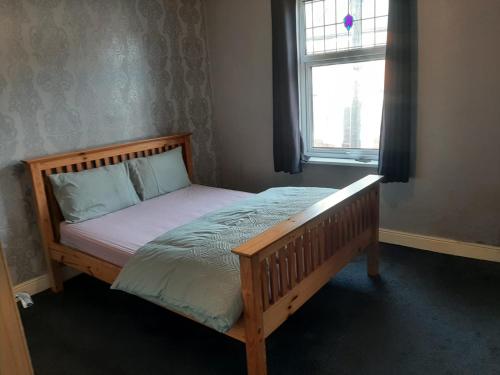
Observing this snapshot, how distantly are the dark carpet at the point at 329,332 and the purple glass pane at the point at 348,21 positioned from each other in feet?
6.00

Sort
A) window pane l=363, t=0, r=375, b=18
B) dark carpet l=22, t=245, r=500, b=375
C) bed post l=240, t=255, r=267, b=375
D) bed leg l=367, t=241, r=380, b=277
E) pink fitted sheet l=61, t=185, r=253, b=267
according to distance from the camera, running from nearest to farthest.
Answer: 1. bed post l=240, t=255, r=267, b=375
2. dark carpet l=22, t=245, r=500, b=375
3. pink fitted sheet l=61, t=185, r=253, b=267
4. bed leg l=367, t=241, r=380, b=277
5. window pane l=363, t=0, r=375, b=18

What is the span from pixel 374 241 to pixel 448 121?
980 millimetres

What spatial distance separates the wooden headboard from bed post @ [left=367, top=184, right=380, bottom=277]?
180 centimetres

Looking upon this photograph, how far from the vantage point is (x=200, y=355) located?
218 centimetres


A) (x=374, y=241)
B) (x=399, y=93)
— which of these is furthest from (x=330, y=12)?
(x=374, y=241)

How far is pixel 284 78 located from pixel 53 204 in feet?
6.50

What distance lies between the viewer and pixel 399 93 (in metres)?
2.95

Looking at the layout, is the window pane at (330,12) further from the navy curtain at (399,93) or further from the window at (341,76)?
the navy curtain at (399,93)

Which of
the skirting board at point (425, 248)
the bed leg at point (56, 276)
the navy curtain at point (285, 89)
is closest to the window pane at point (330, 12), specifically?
the navy curtain at point (285, 89)

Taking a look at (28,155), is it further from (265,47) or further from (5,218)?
(265,47)

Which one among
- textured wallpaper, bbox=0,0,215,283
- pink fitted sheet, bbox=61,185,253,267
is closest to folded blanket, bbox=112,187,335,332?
pink fitted sheet, bbox=61,185,253,267

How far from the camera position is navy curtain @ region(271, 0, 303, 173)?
3.37 metres

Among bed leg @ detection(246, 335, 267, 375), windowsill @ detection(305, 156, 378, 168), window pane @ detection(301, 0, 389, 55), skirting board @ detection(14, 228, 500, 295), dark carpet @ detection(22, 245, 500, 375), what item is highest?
window pane @ detection(301, 0, 389, 55)

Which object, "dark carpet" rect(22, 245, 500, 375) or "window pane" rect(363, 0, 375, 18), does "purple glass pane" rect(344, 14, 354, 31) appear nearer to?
"window pane" rect(363, 0, 375, 18)
